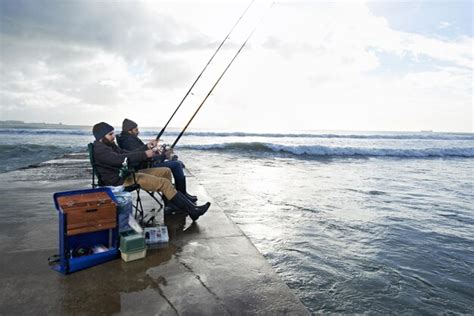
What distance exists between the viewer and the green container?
2.98 metres

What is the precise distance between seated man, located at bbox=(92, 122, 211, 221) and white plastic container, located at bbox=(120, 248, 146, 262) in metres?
1.16

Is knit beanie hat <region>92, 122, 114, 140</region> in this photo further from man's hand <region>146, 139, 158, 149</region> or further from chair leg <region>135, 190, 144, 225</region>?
chair leg <region>135, 190, 144, 225</region>

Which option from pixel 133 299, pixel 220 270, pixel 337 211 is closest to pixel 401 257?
pixel 337 211

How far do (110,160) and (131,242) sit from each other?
123cm

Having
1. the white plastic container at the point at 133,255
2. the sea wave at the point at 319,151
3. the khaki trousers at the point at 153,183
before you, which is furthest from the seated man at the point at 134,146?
the sea wave at the point at 319,151

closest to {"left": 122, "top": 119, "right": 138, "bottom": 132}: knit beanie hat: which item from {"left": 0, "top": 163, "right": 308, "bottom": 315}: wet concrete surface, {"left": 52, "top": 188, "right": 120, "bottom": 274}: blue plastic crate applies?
{"left": 0, "top": 163, "right": 308, "bottom": 315}: wet concrete surface

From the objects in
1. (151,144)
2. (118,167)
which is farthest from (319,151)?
(118,167)

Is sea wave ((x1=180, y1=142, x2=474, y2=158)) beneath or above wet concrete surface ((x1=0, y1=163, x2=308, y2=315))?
above

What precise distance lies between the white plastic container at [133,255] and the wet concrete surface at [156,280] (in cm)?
5

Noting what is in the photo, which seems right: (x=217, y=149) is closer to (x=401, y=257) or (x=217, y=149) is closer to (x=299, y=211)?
(x=299, y=211)

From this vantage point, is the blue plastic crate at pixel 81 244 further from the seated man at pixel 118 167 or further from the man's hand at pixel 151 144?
the man's hand at pixel 151 144

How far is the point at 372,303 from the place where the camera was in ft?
10.2

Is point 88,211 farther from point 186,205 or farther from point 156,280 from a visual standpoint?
point 186,205

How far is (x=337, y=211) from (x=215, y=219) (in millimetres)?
3213
